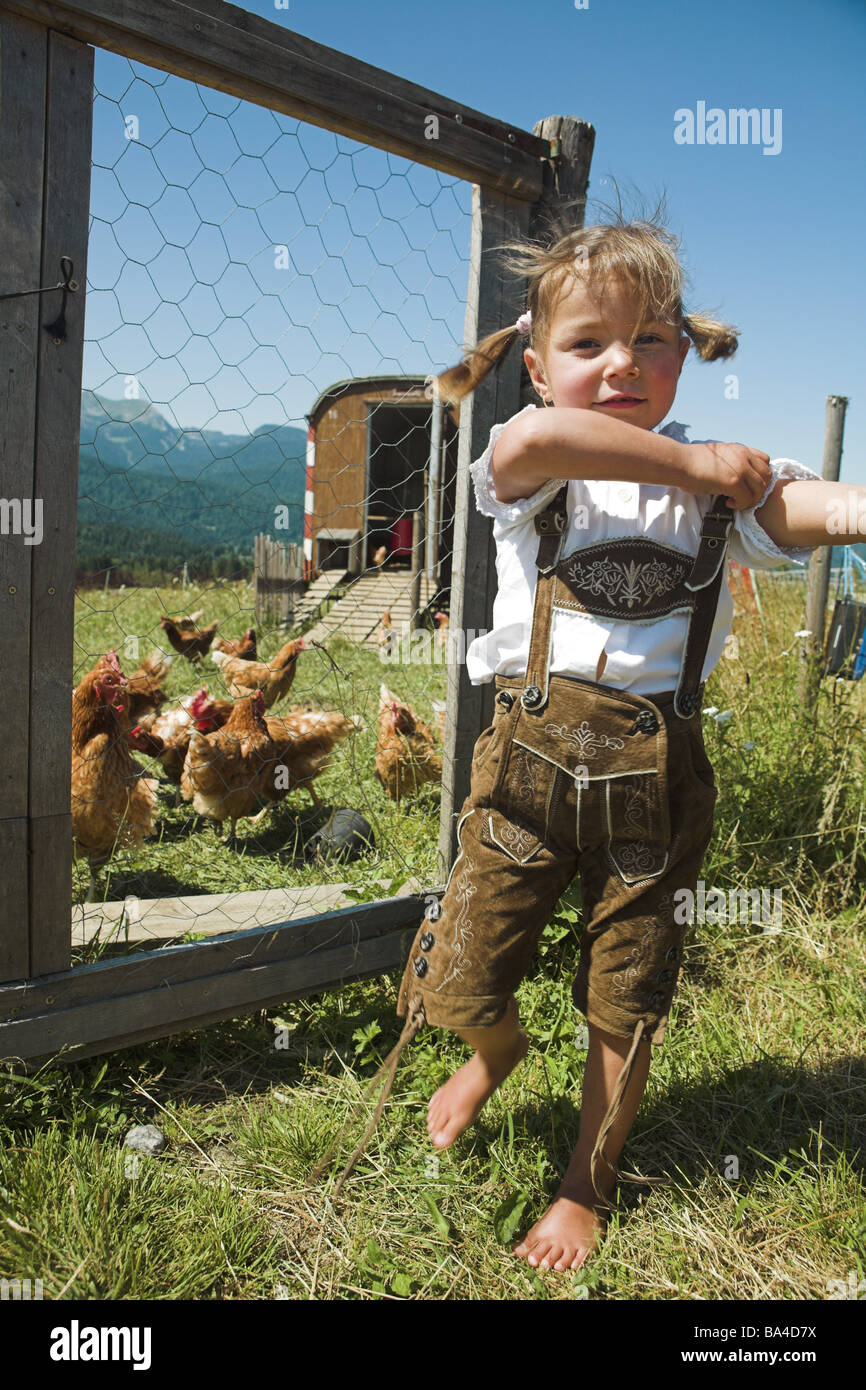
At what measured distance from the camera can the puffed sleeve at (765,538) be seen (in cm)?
138

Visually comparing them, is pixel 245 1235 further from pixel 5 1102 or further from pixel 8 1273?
pixel 5 1102

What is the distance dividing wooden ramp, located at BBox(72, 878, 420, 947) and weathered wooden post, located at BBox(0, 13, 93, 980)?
13.6 inches

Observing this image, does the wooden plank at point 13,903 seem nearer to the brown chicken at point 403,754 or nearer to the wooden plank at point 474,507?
the wooden plank at point 474,507

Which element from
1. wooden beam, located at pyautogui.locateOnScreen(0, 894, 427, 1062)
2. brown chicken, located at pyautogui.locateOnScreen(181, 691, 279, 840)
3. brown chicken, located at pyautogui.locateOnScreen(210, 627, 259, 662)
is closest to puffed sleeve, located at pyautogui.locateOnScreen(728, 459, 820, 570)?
wooden beam, located at pyautogui.locateOnScreen(0, 894, 427, 1062)

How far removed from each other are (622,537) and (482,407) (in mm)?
897

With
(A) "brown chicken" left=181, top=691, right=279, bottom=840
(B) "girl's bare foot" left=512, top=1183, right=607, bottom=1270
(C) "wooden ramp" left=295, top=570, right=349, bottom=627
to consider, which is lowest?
(B) "girl's bare foot" left=512, top=1183, right=607, bottom=1270

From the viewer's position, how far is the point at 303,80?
69.3 inches

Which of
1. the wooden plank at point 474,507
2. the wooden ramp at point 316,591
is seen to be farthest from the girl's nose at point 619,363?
the wooden ramp at point 316,591

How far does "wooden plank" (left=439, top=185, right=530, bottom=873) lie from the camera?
2.12 meters

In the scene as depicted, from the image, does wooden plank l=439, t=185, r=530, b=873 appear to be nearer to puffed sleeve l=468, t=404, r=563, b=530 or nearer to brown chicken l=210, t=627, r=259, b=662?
puffed sleeve l=468, t=404, r=563, b=530

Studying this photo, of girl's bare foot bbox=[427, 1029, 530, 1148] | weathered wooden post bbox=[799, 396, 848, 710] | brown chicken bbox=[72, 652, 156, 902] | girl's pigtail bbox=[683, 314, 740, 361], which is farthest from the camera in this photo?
weathered wooden post bbox=[799, 396, 848, 710]

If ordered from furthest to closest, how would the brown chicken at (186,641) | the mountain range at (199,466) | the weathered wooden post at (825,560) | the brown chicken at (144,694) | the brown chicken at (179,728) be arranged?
the brown chicken at (186,641) < the weathered wooden post at (825,560) < the brown chicken at (144,694) < the brown chicken at (179,728) < the mountain range at (199,466)

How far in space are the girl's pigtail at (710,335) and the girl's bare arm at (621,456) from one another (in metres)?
0.28
